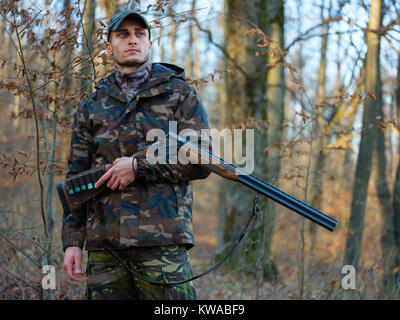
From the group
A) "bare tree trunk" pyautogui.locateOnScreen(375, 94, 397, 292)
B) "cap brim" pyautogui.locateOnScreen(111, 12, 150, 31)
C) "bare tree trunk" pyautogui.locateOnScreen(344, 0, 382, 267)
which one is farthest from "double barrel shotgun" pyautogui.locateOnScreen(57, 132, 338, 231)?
"bare tree trunk" pyautogui.locateOnScreen(344, 0, 382, 267)

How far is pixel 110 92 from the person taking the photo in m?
2.98

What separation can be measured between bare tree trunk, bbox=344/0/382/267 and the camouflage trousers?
4.07m

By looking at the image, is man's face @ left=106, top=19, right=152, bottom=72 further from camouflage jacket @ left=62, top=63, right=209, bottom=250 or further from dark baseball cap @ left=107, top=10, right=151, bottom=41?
camouflage jacket @ left=62, top=63, right=209, bottom=250

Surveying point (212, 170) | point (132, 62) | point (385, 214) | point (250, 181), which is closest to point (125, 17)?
point (132, 62)

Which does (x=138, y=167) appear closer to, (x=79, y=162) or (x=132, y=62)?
(x=79, y=162)

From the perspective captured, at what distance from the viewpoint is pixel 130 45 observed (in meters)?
2.96

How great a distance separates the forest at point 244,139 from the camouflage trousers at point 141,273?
53.4 inches

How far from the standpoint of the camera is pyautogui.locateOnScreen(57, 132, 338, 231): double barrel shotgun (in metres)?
2.80

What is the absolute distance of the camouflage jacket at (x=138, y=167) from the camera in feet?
8.91

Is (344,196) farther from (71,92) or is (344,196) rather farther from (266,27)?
(71,92)

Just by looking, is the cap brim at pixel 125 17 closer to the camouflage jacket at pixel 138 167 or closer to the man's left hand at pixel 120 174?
the camouflage jacket at pixel 138 167

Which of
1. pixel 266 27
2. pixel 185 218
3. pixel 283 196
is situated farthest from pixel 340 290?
pixel 266 27

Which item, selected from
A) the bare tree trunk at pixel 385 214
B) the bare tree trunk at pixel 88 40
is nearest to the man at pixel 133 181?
the bare tree trunk at pixel 88 40
